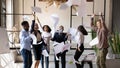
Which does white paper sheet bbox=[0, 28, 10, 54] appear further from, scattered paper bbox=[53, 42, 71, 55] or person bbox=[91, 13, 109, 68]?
person bbox=[91, 13, 109, 68]

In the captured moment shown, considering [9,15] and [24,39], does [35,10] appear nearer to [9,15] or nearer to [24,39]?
[24,39]

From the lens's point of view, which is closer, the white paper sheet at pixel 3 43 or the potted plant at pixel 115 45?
the white paper sheet at pixel 3 43

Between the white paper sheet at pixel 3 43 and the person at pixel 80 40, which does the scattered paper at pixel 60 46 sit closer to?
the person at pixel 80 40

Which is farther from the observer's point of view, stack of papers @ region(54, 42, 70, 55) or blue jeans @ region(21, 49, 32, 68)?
stack of papers @ region(54, 42, 70, 55)

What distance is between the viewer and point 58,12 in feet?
27.5

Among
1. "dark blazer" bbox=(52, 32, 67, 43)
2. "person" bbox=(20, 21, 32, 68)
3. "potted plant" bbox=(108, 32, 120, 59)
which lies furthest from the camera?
"potted plant" bbox=(108, 32, 120, 59)

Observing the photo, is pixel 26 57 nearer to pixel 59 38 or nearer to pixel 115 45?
pixel 59 38

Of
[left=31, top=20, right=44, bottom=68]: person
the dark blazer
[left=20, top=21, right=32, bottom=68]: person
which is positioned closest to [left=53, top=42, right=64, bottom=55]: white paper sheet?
the dark blazer

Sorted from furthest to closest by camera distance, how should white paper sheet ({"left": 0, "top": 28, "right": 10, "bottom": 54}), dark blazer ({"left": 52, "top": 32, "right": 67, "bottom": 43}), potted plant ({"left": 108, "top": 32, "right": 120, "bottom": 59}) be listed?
potted plant ({"left": 108, "top": 32, "right": 120, "bottom": 59}) → dark blazer ({"left": 52, "top": 32, "right": 67, "bottom": 43}) → white paper sheet ({"left": 0, "top": 28, "right": 10, "bottom": 54})

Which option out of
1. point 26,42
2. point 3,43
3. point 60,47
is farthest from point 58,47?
point 3,43

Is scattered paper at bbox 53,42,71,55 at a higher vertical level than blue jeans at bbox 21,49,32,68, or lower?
higher

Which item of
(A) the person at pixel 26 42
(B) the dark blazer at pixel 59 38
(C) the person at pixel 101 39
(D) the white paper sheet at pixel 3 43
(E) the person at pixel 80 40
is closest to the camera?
(D) the white paper sheet at pixel 3 43

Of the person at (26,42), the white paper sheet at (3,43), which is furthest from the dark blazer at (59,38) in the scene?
the white paper sheet at (3,43)

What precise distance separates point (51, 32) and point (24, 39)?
839mm
